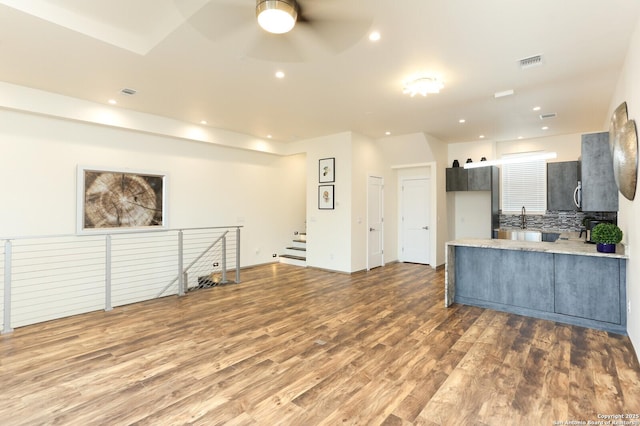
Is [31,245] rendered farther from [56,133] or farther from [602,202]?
[602,202]

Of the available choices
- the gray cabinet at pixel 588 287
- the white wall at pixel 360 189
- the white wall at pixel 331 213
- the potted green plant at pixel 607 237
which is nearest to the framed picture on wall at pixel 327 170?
the white wall at pixel 331 213

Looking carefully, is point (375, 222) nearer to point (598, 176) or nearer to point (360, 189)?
point (360, 189)

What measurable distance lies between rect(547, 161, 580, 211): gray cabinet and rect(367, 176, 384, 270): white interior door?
3339 mm

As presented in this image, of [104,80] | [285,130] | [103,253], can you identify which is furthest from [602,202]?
[103,253]

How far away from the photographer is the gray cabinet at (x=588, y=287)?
3.58m

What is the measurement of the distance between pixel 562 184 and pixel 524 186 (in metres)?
1.13

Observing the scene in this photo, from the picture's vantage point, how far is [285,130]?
664 cm

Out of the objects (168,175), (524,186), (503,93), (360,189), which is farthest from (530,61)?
(168,175)

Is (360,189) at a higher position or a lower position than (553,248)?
higher

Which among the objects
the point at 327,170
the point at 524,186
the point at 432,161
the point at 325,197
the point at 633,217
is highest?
the point at 432,161

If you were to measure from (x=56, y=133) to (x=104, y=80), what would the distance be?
1536mm

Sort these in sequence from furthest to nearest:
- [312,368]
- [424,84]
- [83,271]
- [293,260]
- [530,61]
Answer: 1. [293,260]
2. [83,271]
3. [424,84]
4. [530,61]
5. [312,368]

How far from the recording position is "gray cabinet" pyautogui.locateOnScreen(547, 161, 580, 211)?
6.02 m

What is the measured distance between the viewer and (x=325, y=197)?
706 cm
